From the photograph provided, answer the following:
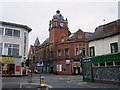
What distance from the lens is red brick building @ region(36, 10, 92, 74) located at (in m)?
59.4

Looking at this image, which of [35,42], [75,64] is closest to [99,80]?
[75,64]

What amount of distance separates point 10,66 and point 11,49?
3.34 meters

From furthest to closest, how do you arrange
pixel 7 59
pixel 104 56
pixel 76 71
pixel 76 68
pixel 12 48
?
pixel 76 68
pixel 76 71
pixel 12 48
pixel 7 59
pixel 104 56

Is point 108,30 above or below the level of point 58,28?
below

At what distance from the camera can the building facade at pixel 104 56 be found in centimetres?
2366

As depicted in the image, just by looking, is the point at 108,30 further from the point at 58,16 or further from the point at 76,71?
the point at 58,16

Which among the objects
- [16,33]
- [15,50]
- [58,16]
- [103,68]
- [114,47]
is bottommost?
[103,68]

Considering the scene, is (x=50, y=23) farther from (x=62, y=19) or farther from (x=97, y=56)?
(x=97, y=56)

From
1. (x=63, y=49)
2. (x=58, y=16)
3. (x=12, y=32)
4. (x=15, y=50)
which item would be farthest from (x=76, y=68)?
(x=12, y=32)

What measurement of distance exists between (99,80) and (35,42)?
76.0 metres

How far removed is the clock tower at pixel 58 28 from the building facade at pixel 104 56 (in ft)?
126

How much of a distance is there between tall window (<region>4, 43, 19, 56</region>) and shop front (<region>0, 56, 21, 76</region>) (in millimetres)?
1109

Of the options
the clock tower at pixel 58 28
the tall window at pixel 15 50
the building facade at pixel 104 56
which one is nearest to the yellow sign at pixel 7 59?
the tall window at pixel 15 50

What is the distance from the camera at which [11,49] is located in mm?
43531
